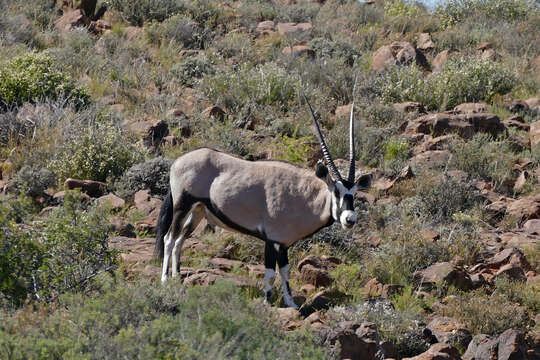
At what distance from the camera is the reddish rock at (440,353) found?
6500 millimetres

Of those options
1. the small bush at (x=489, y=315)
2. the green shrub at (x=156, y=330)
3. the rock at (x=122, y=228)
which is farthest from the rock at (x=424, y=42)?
the green shrub at (x=156, y=330)

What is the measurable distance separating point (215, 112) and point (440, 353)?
798cm

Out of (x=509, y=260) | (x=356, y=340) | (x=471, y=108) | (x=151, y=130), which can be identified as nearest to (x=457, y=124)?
(x=471, y=108)

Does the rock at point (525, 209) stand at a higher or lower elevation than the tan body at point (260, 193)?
lower

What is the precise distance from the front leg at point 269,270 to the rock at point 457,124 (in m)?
6.75

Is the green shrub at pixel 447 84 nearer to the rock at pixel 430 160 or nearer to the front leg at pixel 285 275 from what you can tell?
the rock at pixel 430 160

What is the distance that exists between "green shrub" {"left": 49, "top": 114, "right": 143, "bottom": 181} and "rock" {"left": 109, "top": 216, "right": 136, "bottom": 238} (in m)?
1.82

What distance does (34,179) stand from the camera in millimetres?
10438

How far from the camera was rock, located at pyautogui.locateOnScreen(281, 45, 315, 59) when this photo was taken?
57.1 feet

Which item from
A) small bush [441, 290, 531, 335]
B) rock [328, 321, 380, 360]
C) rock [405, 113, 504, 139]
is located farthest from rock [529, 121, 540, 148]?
rock [328, 321, 380, 360]

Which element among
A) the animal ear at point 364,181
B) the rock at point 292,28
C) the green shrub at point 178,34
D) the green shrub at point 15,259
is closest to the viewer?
the green shrub at point 15,259

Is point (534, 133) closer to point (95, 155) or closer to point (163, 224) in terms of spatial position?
point (95, 155)

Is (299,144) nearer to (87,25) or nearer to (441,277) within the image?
(441,277)

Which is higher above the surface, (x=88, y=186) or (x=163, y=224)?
(x=163, y=224)
